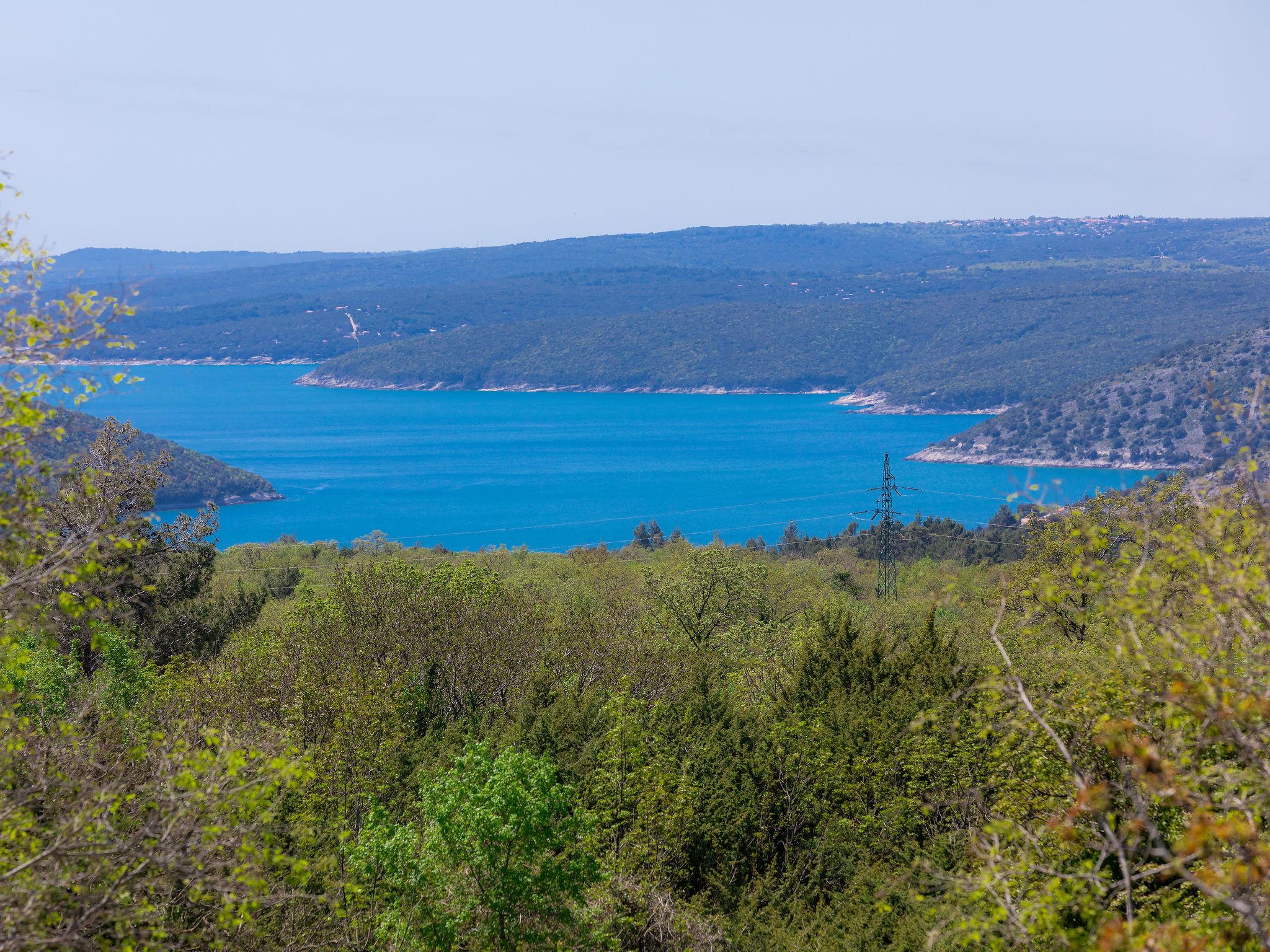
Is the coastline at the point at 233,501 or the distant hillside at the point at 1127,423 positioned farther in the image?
the distant hillside at the point at 1127,423

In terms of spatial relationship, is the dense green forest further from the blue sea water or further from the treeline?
the blue sea water

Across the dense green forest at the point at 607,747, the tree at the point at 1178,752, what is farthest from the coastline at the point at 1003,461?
the tree at the point at 1178,752

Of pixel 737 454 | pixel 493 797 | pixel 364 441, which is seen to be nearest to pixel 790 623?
pixel 493 797

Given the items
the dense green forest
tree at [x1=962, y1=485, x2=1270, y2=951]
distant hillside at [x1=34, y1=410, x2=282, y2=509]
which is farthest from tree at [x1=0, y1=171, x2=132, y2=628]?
distant hillside at [x1=34, y1=410, x2=282, y2=509]

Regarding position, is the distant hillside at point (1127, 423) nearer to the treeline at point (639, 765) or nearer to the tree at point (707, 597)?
the tree at point (707, 597)

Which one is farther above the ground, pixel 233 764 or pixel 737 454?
pixel 233 764

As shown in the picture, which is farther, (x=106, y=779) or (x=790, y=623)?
(x=790, y=623)

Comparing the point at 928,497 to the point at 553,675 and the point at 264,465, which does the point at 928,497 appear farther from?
the point at 553,675
